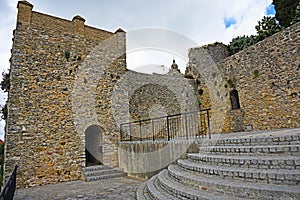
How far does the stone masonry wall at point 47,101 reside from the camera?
7344 mm

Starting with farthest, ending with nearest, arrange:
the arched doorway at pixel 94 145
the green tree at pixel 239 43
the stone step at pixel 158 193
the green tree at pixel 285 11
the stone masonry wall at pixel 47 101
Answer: the green tree at pixel 239 43
the green tree at pixel 285 11
the arched doorway at pixel 94 145
the stone masonry wall at pixel 47 101
the stone step at pixel 158 193

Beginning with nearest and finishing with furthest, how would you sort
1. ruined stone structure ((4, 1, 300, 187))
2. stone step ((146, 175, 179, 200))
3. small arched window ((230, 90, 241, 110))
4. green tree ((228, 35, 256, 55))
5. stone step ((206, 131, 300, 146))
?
stone step ((206, 131, 300, 146)) → stone step ((146, 175, 179, 200)) → ruined stone structure ((4, 1, 300, 187)) → small arched window ((230, 90, 241, 110)) → green tree ((228, 35, 256, 55))

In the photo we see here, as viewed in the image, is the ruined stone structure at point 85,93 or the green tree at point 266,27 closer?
the ruined stone structure at point 85,93

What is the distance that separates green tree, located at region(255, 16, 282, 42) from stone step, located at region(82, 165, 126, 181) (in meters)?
12.3

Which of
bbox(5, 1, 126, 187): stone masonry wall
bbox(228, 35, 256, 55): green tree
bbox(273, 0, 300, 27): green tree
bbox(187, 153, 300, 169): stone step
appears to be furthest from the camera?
bbox(228, 35, 256, 55): green tree

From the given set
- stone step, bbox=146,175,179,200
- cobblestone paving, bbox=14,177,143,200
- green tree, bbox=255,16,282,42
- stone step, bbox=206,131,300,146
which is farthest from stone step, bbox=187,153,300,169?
green tree, bbox=255,16,282,42

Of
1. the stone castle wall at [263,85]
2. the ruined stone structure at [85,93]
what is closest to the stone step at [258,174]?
the ruined stone structure at [85,93]

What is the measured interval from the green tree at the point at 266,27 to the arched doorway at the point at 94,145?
1195 cm

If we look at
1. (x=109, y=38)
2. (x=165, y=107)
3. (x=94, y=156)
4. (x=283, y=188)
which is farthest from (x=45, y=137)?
(x=283, y=188)

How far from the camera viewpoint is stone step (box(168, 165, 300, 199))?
2.61m

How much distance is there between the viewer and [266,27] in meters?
13.5

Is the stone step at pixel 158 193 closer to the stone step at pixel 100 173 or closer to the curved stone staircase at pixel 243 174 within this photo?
the curved stone staircase at pixel 243 174

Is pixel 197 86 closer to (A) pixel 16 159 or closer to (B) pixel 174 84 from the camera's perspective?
(B) pixel 174 84

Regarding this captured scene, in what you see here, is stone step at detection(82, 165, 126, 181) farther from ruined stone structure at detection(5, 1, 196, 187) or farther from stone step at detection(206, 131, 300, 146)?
stone step at detection(206, 131, 300, 146)
